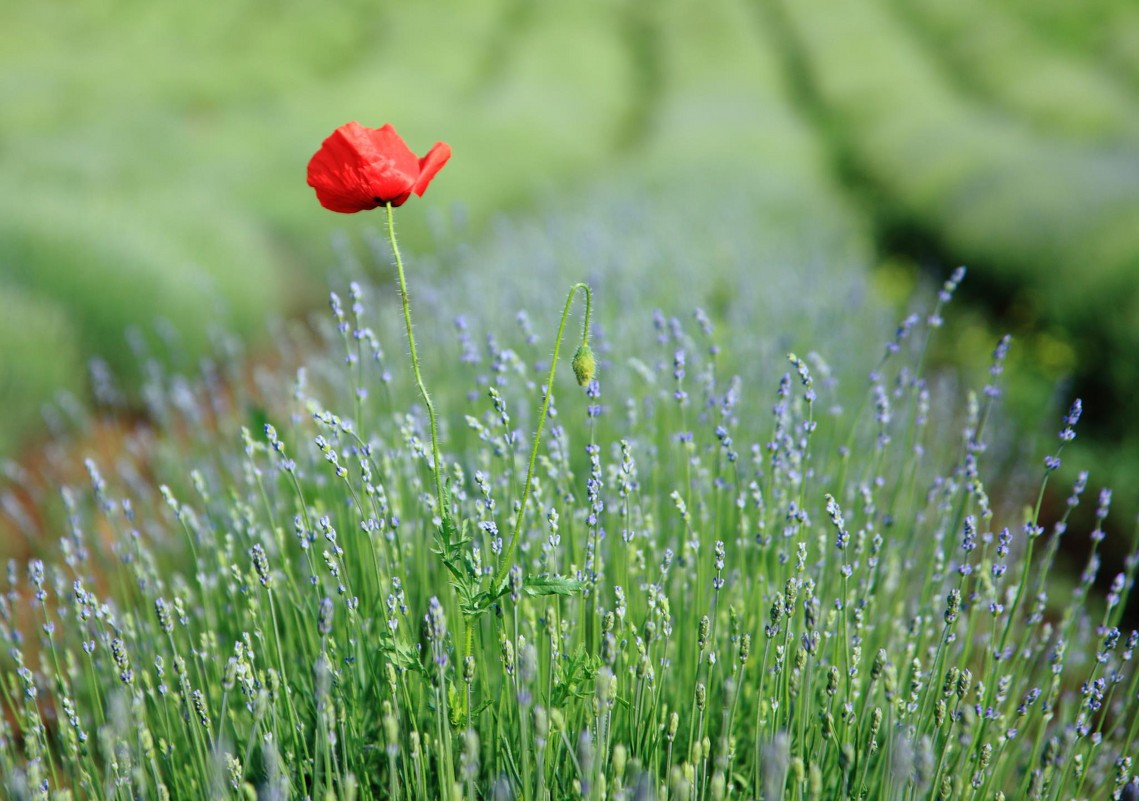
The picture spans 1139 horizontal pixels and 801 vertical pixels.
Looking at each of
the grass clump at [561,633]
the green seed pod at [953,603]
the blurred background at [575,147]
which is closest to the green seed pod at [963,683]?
the grass clump at [561,633]

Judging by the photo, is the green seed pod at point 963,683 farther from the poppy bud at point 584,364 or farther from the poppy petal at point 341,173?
the poppy petal at point 341,173

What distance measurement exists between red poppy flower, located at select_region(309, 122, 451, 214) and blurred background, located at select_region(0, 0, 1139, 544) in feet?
6.66

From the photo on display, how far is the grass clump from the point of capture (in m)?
1.31

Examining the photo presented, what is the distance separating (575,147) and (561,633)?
11.7 meters

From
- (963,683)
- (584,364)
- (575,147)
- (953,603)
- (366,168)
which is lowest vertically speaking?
(963,683)

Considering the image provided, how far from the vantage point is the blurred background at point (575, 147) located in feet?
16.4

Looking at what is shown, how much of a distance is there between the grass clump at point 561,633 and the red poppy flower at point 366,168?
28 cm

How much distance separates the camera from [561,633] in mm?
1537

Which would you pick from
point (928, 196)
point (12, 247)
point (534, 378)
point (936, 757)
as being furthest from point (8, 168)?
point (928, 196)

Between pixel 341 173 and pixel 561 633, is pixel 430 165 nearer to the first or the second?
pixel 341 173

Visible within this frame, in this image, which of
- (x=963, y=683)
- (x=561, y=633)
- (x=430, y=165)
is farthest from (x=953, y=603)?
(x=430, y=165)

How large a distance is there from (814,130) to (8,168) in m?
13.6

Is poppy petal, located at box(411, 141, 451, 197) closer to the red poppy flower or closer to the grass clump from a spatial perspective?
the red poppy flower

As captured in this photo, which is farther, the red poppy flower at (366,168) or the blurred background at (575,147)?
the blurred background at (575,147)
